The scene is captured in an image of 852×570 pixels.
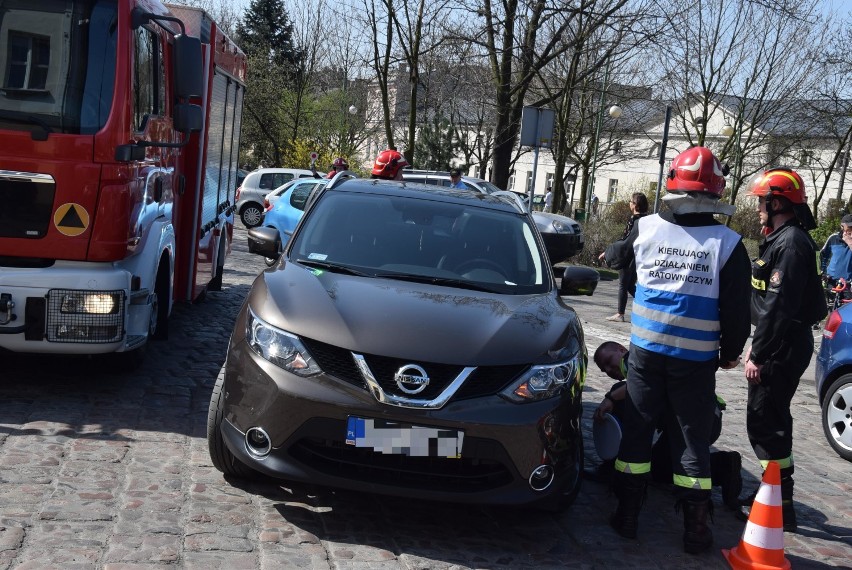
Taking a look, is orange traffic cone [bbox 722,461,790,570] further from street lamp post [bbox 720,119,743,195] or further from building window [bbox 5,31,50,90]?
street lamp post [bbox 720,119,743,195]

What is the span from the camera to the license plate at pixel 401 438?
4.29m

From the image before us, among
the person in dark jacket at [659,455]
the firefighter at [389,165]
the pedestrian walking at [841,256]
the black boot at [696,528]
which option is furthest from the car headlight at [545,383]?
the pedestrian walking at [841,256]

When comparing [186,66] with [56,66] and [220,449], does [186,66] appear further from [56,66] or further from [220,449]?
[220,449]

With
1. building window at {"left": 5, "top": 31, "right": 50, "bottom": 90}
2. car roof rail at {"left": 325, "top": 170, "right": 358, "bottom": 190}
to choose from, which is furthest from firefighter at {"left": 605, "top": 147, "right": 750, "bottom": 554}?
building window at {"left": 5, "top": 31, "right": 50, "bottom": 90}

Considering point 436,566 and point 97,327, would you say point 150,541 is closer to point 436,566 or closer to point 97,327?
point 436,566

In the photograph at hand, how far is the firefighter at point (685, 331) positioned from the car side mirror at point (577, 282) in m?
1.20

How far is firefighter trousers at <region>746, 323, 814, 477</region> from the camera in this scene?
5.23 meters

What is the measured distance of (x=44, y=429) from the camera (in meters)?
5.71

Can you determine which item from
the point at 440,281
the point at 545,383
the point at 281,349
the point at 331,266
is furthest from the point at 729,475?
the point at 281,349

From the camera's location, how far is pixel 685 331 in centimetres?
468

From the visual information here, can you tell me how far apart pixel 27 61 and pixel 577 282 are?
3.62 m

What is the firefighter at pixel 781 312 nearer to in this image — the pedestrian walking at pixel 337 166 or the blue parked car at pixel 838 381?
the blue parked car at pixel 838 381

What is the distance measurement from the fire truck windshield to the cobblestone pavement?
179 centimetres

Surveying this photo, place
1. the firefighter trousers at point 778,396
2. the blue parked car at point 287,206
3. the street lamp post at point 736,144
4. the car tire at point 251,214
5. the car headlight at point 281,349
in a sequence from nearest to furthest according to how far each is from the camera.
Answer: the car headlight at point 281,349
the firefighter trousers at point 778,396
the blue parked car at point 287,206
the car tire at point 251,214
the street lamp post at point 736,144
